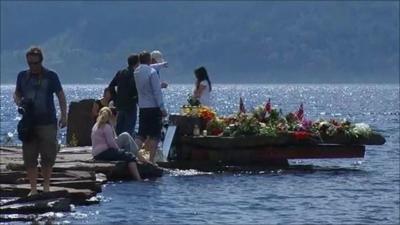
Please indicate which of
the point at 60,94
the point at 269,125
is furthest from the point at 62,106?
the point at 269,125

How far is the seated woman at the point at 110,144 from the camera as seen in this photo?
18047mm

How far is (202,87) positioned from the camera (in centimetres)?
2214

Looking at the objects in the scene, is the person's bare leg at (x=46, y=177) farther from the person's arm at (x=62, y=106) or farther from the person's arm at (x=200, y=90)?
the person's arm at (x=200, y=90)

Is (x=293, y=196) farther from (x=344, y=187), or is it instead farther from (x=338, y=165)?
(x=338, y=165)

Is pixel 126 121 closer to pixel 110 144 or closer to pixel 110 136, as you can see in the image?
pixel 110 144

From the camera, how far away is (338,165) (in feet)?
81.7

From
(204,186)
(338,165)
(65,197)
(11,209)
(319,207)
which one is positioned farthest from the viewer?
(338,165)

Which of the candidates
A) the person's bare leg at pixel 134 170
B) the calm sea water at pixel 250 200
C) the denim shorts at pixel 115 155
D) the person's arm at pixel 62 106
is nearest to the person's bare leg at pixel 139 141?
the calm sea water at pixel 250 200

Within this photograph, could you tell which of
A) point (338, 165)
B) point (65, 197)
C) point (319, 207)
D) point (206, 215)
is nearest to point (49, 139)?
point (65, 197)

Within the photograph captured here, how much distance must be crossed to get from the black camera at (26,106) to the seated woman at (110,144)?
12.0 ft

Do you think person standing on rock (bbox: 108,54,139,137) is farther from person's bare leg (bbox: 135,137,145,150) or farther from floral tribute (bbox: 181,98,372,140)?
floral tribute (bbox: 181,98,372,140)

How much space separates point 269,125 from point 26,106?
779 centimetres

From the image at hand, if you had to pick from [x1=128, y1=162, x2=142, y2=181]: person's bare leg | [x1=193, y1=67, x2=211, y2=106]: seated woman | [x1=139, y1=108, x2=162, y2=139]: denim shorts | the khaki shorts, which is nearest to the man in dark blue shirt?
the khaki shorts

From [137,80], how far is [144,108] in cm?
44
